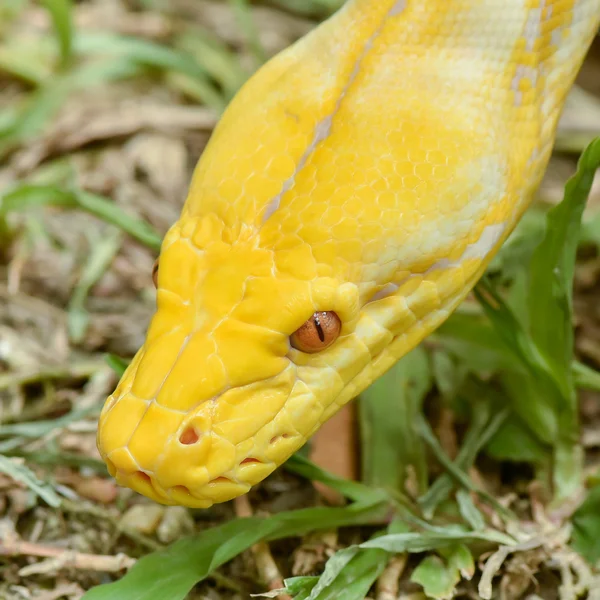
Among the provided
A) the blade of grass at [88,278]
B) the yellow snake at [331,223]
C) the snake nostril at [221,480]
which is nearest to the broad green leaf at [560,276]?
the yellow snake at [331,223]

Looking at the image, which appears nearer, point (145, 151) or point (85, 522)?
point (85, 522)

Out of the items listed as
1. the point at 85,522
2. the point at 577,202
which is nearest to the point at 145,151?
the point at 85,522

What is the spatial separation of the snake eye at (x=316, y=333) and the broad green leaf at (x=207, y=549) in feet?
1.85

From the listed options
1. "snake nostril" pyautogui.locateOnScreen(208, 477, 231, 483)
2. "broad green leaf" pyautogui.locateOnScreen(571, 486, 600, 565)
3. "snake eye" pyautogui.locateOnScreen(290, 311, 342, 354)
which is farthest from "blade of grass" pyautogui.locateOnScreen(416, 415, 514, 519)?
"snake nostril" pyautogui.locateOnScreen(208, 477, 231, 483)

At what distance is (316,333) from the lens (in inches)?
73.0

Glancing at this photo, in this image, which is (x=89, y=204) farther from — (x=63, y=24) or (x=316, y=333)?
(x=63, y=24)

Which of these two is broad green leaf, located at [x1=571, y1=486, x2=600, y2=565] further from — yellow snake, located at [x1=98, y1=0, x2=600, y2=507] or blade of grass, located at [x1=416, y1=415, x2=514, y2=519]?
yellow snake, located at [x1=98, y1=0, x2=600, y2=507]

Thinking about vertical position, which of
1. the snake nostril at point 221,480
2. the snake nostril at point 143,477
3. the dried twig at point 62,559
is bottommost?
the dried twig at point 62,559

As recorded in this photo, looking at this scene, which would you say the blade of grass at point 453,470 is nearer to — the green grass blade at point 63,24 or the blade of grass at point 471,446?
the blade of grass at point 471,446

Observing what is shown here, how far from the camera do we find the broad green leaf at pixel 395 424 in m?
2.40

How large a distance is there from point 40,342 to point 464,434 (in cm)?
164

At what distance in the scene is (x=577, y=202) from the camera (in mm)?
2119

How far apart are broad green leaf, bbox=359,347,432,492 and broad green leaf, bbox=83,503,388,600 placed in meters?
0.16

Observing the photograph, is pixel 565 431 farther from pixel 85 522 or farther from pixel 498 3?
pixel 85 522
